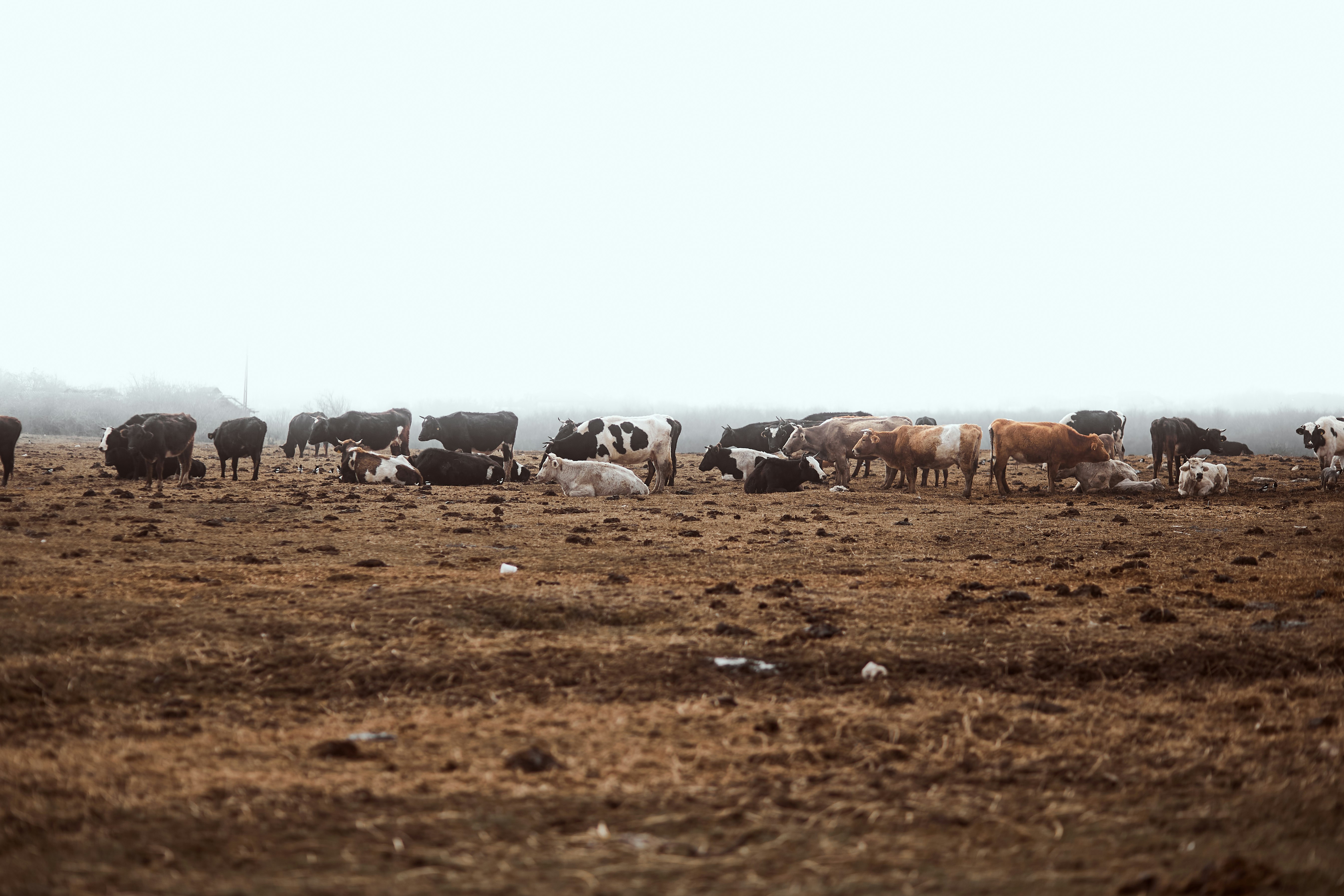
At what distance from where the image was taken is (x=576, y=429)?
24531 millimetres

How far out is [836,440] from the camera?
91.4 ft

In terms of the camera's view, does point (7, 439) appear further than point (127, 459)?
No

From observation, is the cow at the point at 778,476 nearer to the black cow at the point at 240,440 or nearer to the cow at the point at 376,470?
the cow at the point at 376,470

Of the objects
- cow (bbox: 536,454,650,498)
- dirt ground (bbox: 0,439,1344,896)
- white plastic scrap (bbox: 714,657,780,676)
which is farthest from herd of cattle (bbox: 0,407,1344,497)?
white plastic scrap (bbox: 714,657,780,676)

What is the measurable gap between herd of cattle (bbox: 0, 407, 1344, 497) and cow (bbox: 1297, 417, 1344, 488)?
1.1 inches

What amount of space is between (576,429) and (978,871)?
21.3 m

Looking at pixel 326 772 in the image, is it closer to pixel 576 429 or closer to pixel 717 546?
pixel 717 546

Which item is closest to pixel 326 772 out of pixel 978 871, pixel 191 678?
pixel 191 678

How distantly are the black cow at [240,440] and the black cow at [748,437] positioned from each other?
52.2ft

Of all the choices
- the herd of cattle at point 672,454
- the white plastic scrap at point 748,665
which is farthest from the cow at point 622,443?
the white plastic scrap at point 748,665

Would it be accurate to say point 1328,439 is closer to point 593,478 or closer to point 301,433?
point 593,478

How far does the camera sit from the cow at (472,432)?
28.6m

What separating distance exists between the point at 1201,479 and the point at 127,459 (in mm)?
25826

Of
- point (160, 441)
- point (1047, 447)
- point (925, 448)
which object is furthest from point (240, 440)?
point (1047, 447)
